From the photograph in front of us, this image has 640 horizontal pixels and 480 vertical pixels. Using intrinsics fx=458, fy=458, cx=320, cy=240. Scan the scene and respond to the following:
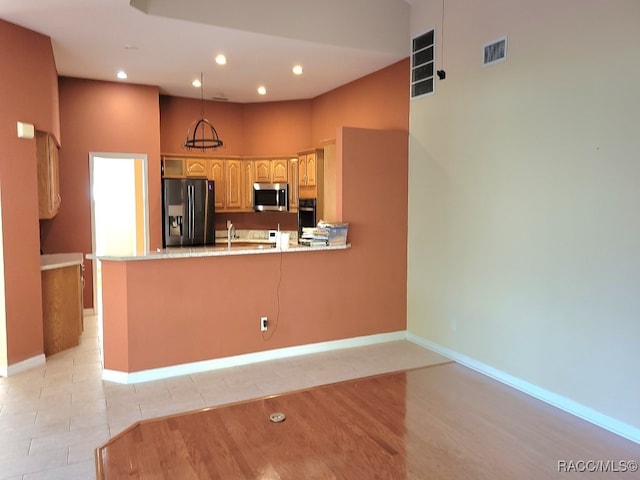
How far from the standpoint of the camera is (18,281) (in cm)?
454

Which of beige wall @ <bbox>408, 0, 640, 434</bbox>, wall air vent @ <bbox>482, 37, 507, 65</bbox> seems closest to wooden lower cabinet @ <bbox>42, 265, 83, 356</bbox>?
beige wall @ <bbox>408, 0, 640, 434</bbox>

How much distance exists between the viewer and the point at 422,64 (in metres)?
5.27

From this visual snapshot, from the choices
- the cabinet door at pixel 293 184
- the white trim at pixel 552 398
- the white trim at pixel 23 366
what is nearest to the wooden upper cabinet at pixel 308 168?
the cabinet door at pixel 293 184

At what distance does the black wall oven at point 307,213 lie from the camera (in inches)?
273

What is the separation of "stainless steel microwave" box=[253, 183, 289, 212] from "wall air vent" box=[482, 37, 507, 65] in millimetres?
3929

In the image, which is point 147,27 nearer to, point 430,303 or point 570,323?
point 430,303

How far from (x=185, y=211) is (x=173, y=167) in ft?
2.59

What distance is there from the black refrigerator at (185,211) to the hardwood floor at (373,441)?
3.93 m

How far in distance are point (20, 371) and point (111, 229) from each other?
5.72 metres

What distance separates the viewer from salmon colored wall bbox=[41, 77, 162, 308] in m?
6.37

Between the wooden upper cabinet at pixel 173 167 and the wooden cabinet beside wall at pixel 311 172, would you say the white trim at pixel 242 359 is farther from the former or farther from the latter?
the wooden upper cabinet at pixel 173 167

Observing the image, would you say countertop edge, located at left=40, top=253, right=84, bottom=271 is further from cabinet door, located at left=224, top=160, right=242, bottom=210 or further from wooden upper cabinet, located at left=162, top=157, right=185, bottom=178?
cabinet door, located at left=224, top=160, right=242, bottom=210

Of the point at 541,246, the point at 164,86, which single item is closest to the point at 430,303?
the point at 541,246

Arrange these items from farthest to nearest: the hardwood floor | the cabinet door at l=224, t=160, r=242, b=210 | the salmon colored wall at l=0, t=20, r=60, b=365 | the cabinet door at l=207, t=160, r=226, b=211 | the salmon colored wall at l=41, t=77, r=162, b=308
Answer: the cabinet door at l=224, t=160, r=242, b=210, the cabinet door at l=207, t=160, r=226, b=211, the salmon colored wall at l=41, t=77, r=162, b=308, the salmon colored wall at l=0, t=20, r=60, b=365, the hardwood floor
